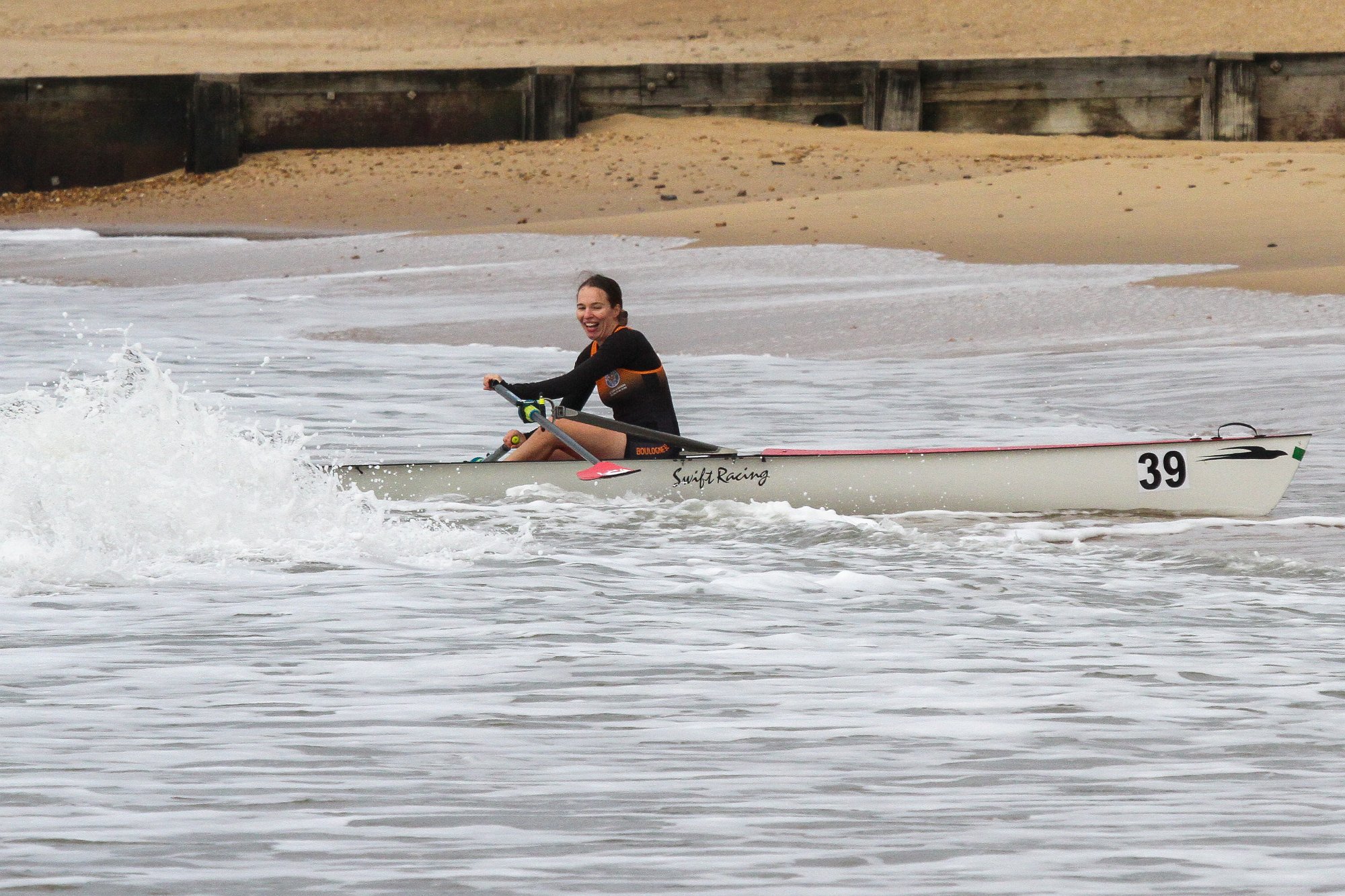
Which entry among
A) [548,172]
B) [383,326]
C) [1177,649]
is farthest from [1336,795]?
[548,172]

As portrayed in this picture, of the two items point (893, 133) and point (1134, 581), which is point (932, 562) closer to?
point (1134, 581)

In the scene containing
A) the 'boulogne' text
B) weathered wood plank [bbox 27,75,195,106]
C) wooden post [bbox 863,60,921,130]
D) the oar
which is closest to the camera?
the 'boulogne' text

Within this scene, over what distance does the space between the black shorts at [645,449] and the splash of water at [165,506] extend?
0.92 meters

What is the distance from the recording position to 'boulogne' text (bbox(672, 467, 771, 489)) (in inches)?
319

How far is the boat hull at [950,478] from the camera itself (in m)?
7.84

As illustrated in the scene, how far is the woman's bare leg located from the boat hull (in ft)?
0.65

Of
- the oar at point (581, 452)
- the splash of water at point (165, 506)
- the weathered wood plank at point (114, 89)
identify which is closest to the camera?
the splash of water at point (165, 506)

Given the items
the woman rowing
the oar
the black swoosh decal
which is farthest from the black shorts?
the black swoosh decal

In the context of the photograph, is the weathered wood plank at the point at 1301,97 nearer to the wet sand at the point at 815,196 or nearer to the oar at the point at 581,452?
the wet sand at the point at 815,196

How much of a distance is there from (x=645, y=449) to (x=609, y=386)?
0.35m

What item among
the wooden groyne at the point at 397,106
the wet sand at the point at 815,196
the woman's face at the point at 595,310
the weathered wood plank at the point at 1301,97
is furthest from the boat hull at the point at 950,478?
the wooden groyne at the point at 397,106

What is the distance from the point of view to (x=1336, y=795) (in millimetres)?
4328

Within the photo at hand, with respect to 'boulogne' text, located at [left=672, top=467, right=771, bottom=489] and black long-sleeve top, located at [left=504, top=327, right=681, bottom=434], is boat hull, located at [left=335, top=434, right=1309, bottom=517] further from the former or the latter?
black long-sleeve top, located at [left=504, top=327, right=681, bottom=434]

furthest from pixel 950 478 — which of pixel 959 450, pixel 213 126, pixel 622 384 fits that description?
pixel 213 126
